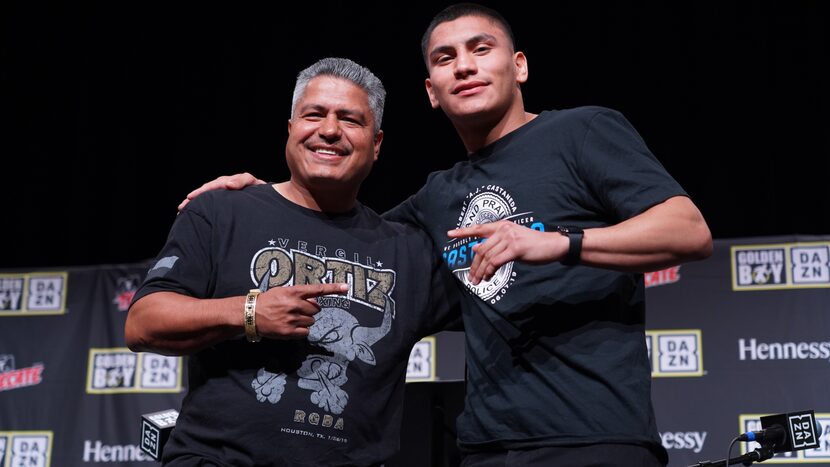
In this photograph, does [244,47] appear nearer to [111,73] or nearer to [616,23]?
[111,73]

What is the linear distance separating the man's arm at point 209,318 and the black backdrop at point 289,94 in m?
3.15

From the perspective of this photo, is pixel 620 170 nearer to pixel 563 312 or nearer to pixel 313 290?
pixel 563 312

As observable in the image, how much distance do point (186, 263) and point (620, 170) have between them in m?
0.91

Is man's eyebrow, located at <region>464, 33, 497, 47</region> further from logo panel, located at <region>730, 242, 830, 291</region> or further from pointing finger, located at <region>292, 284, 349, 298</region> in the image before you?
logo panel, located at <region>730, 242, 830, 291</region>

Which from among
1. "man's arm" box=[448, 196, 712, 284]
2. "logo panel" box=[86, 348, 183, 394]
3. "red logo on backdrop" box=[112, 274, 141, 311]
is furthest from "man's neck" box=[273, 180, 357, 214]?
"red logo on backdrop" box=[112, 274, 141, 311]

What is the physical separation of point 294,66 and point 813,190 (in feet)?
10.2

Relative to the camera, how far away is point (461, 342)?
4.44 m

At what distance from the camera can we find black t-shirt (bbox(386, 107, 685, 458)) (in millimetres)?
1428

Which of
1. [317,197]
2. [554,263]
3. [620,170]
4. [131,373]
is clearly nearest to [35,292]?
[131,373]

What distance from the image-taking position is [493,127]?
176cm

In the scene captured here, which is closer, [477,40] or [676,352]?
[477,40]

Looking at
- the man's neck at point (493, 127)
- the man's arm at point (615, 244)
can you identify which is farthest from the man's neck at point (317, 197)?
the man's arm at point (615, 244)

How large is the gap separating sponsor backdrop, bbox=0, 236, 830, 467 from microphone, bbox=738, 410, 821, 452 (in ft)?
3.34

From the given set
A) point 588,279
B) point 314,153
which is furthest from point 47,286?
point 588,279
